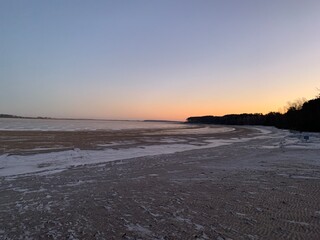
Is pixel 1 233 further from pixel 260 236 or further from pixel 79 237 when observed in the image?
pixel 260 236

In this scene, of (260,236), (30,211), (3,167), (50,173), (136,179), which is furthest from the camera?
(3,167)

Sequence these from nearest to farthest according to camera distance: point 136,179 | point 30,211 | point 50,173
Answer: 1. point 30,211
2. point 136,179
3. point 50,173

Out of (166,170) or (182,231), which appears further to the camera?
(166,170)

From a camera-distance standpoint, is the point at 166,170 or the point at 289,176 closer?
the point at 289,176

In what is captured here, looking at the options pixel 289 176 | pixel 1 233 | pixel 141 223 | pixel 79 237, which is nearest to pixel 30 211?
pixel 1 233

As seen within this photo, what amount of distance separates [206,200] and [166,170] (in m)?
5.33

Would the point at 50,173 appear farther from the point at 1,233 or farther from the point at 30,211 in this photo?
the point at 1,233

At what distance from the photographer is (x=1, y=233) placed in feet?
18.5

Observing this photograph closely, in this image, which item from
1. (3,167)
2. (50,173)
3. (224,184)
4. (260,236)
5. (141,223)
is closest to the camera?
(260,236)

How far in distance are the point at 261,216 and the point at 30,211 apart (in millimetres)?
5519

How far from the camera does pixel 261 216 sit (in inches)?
255

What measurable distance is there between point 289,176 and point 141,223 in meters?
7.44

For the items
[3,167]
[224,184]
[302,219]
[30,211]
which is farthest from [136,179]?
Result: [3,167]

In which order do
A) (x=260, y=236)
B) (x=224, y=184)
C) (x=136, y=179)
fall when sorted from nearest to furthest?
(x=260, y=236) < (x=224, y=184) < (x=136, y=179)
